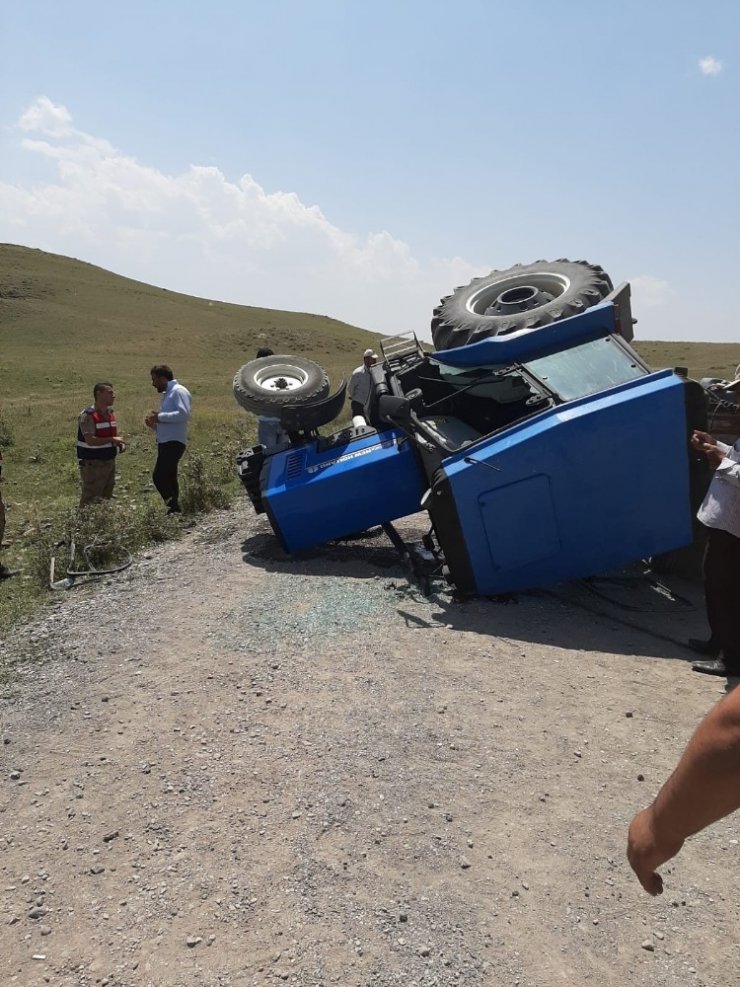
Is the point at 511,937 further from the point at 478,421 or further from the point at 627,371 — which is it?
the point at 478,421

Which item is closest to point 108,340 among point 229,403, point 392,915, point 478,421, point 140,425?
point 229,403

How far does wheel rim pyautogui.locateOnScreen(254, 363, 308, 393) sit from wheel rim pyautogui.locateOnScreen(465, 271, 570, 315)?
5.91 ft

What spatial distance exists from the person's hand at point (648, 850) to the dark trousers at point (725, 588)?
3296 mm

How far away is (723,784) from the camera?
1.34m

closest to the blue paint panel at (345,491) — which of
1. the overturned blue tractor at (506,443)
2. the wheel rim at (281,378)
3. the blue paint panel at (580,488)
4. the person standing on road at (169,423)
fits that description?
the overturned blue tractor at (506,443)

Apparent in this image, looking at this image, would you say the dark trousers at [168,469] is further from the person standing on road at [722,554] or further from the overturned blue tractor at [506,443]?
the person standing on road at [722,554]

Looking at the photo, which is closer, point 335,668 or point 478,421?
point 335,668

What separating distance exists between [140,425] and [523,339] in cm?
1206

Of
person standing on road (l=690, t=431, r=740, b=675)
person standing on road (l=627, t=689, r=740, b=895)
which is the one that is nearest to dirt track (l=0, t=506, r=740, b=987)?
person standing on road (l=690, t=431, r=740, b=675)

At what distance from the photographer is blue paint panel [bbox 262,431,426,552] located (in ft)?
20.6

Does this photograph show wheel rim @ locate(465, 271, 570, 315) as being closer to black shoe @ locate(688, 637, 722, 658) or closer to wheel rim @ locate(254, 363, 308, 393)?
wheel rim @ locate(254, 363, 308, 393)

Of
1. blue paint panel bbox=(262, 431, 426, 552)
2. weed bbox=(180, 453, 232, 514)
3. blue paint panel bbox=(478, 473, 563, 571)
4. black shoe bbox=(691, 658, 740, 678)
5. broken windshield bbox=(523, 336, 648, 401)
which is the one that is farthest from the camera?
weed bbox=(180, 453, 232, 514)

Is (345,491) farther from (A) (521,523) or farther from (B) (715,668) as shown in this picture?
Answer: (B) (715,668)

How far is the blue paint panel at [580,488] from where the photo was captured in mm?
5066
